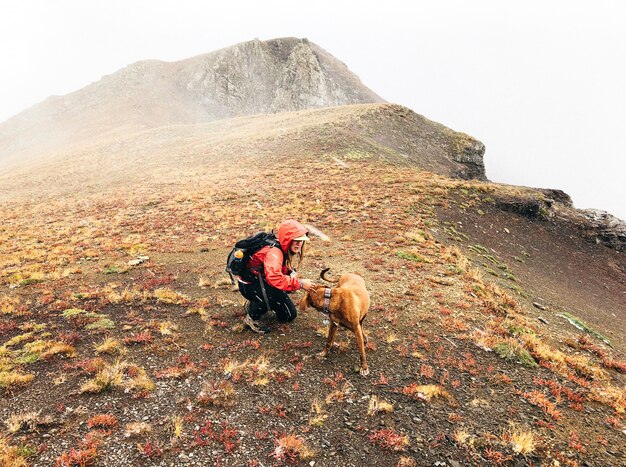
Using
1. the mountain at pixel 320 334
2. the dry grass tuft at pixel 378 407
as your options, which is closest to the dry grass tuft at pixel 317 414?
the mountain at pixel 320 334

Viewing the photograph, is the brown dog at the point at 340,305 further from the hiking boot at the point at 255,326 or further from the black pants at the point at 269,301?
the hiking boot at the point at 255,326

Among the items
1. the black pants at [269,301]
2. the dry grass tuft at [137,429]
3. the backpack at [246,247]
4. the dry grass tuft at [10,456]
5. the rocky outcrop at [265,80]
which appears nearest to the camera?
the dry grass tuft at [10,456]

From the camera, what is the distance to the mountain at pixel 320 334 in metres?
5.84

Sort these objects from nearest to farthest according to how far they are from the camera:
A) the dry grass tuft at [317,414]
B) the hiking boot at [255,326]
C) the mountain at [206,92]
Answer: the dry grass tuft at [317,414], the hiking boot at [255,326], the mountain at [206,92]

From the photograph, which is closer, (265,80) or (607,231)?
(607,231)

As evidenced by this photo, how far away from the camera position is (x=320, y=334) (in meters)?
8.88

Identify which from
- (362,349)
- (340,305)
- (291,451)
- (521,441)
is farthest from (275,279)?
(521,441)

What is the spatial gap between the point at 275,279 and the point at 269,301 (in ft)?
5.29

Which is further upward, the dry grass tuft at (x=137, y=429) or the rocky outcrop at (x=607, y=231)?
the dry grass tuft at (x=137, y=429)

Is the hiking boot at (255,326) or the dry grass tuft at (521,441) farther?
the hiking boot at (255,326)

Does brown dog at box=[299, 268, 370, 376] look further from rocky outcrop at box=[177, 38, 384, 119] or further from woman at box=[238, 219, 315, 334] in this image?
rocky outcrop at box=[177, 38, 384, 119]

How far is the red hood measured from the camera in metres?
7.75

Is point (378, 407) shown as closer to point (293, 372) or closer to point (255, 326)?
point (293, 372)

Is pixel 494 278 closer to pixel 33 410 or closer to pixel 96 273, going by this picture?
pixel 33 410
